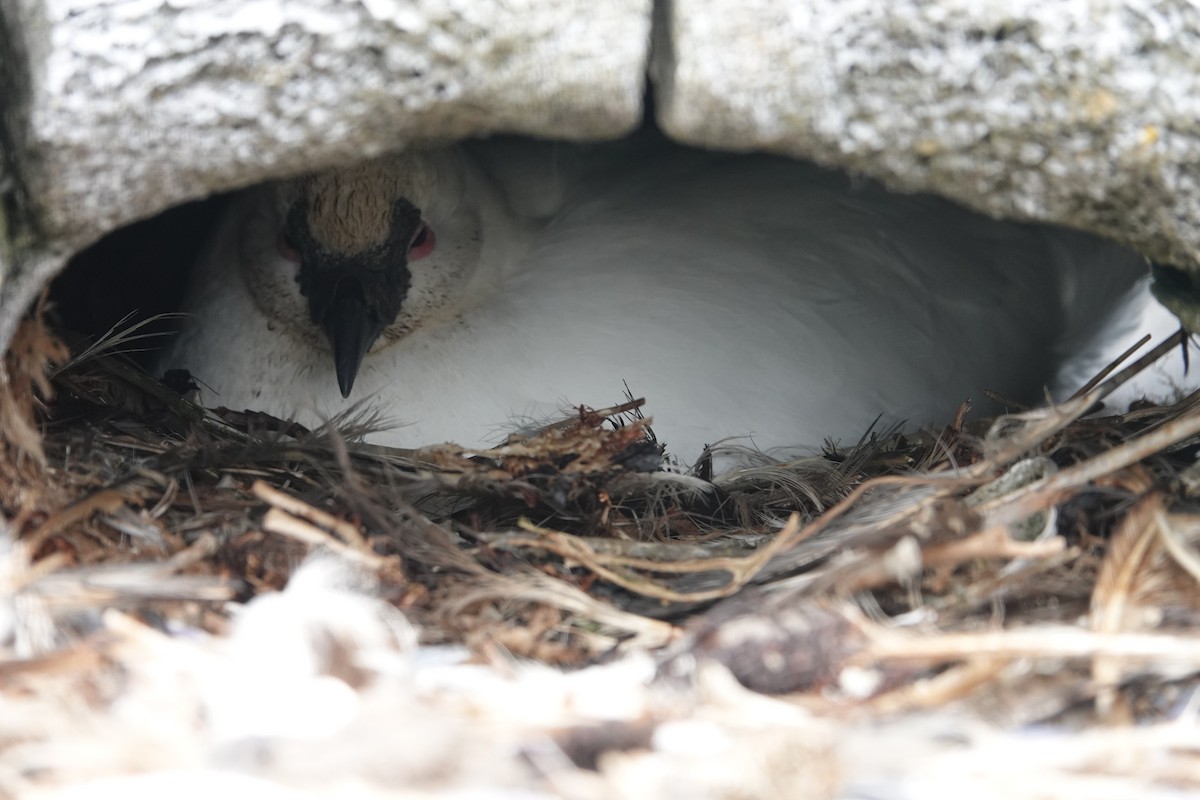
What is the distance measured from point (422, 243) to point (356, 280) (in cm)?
A: 12

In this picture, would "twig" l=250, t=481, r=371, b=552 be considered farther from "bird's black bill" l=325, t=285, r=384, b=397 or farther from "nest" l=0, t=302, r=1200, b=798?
"bird's black bill" l=325, t=285, r=384, b=397

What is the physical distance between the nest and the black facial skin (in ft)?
1.00

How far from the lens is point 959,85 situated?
912 millimetres

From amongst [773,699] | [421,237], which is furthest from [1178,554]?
[421,237]

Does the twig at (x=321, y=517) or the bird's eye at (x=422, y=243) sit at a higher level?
the bird's eye at (x=422, y=243)

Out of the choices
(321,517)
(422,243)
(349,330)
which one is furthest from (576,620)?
(422,243)

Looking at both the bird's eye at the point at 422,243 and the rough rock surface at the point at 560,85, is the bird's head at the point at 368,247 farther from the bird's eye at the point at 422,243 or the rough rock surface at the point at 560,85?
the rough rock surface at the point at 560,85

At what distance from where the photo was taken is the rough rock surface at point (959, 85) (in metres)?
0.89

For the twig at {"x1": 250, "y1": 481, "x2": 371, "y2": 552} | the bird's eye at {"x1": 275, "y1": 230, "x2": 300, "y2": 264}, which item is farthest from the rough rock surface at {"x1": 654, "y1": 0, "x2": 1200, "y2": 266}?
the bird's eye at {"x1": 275, "y1": 230, "x2": 300, "y2": 264}

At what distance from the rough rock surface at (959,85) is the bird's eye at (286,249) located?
756mm

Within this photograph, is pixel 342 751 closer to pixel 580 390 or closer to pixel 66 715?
pixel 66 715

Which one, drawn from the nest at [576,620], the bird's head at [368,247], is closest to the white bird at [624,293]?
the bird's head at [368,247]

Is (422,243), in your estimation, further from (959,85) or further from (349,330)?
(959,85)

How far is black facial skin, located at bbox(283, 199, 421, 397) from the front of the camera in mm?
1475
